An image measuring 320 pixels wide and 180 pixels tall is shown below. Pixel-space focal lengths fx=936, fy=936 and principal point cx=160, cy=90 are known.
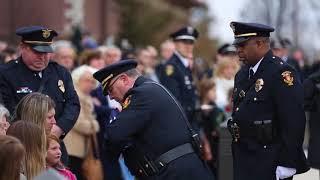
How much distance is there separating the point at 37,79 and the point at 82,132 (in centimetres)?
224

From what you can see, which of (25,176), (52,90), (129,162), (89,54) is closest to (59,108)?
(52,90)

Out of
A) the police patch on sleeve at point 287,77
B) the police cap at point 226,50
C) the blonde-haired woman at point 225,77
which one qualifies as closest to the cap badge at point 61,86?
the police patch on sleeve at point 287,77

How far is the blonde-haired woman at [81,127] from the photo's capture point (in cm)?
1050

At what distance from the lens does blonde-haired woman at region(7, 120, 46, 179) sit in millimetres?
6242

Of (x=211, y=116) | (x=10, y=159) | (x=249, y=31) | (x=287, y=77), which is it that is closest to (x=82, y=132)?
(x=211, y=116)

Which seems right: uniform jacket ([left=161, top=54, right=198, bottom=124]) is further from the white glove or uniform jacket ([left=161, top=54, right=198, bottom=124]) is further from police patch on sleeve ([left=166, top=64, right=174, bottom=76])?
the white glove

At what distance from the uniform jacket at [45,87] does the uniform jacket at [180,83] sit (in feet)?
11.0

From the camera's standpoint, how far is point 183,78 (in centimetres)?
Answer: 1202

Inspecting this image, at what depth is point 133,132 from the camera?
6.87 metres

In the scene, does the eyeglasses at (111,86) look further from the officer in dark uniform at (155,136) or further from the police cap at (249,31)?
the police cap at (249,31)

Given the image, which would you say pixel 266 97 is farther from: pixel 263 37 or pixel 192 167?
pixel 192 167

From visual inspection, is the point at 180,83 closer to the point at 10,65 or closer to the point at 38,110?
the point at 10,65

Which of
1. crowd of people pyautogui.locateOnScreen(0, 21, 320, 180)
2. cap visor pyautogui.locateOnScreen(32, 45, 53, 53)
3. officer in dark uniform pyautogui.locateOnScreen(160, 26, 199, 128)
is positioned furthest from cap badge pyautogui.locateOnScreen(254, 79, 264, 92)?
officer in dark uniform pyautogui.locateOnScreen(160, 26, 199, 128)

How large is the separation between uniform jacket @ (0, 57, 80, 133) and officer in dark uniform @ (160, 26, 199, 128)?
3311 millimetres
